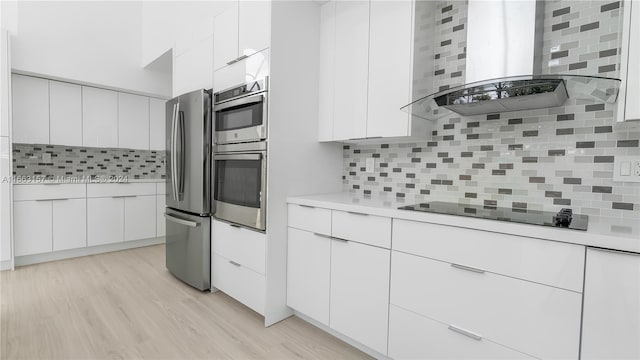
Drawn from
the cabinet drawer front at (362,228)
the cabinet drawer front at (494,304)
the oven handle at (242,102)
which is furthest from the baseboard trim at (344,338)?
the oven handle at (242,102)

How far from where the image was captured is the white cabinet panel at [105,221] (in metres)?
3.71

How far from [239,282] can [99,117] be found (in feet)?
10.0

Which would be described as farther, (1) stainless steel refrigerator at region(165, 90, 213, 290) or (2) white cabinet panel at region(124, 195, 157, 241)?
(2) white cabinet panel at region(124, 195, 157, 241)

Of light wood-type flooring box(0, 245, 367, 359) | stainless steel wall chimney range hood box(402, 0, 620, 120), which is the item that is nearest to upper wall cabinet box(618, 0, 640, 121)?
stainless steel wall chimney range hood box(402, 0, 620, 120)

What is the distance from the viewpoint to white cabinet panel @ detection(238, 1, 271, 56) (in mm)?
2066

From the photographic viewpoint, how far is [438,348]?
1456 millimetres

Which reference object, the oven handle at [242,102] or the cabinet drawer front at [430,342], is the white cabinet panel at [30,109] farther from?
the cabinet drawer front at [430,342]

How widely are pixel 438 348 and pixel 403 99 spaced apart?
1.34 metres

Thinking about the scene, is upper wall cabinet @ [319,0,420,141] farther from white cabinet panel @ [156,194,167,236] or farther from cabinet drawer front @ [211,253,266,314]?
→ white cabinet panel @ [156,194,167,236]

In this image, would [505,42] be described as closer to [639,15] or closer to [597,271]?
[639,15]

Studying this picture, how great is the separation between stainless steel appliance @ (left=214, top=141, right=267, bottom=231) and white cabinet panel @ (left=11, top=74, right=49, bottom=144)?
8.25 feet

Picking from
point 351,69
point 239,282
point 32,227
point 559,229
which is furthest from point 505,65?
point 32,227

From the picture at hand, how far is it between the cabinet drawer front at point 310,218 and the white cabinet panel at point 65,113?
319cm

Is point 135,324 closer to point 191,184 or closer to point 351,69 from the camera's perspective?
point 191,184
